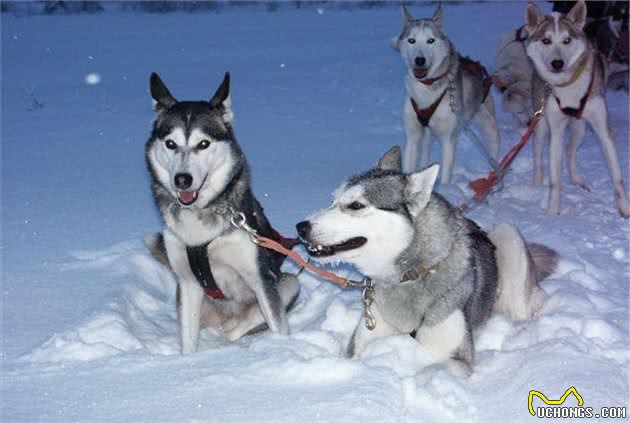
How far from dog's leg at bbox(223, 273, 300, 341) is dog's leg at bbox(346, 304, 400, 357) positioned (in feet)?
2.17

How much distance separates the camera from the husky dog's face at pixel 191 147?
3.10 m

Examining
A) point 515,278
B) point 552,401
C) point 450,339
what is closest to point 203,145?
point 450,339

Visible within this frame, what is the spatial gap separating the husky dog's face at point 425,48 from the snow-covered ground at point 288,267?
1.00 m

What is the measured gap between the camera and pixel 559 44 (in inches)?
202

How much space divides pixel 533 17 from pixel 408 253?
327cm

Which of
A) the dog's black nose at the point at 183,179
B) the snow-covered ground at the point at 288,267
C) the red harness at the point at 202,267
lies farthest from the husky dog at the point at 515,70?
the dog's black nose at the point at 183,179

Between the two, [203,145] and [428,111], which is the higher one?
[203,145]

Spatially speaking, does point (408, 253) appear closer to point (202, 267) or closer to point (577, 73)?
point (202, 267)

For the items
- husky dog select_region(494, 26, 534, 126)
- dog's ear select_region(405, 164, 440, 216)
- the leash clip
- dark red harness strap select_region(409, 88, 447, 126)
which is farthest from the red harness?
husky dog select_region(494, 26, 534, 126)

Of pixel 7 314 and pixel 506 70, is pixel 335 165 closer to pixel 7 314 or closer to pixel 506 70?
pixel 506 70

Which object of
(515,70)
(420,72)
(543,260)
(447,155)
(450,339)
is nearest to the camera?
(450,339)

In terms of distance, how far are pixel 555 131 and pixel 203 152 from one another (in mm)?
3099

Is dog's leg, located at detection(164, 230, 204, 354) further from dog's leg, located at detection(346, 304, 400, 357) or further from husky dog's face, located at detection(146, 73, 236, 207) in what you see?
dog's leg, located at detection(346, 304, 400, 357)

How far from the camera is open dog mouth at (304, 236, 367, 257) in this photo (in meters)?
2.77
